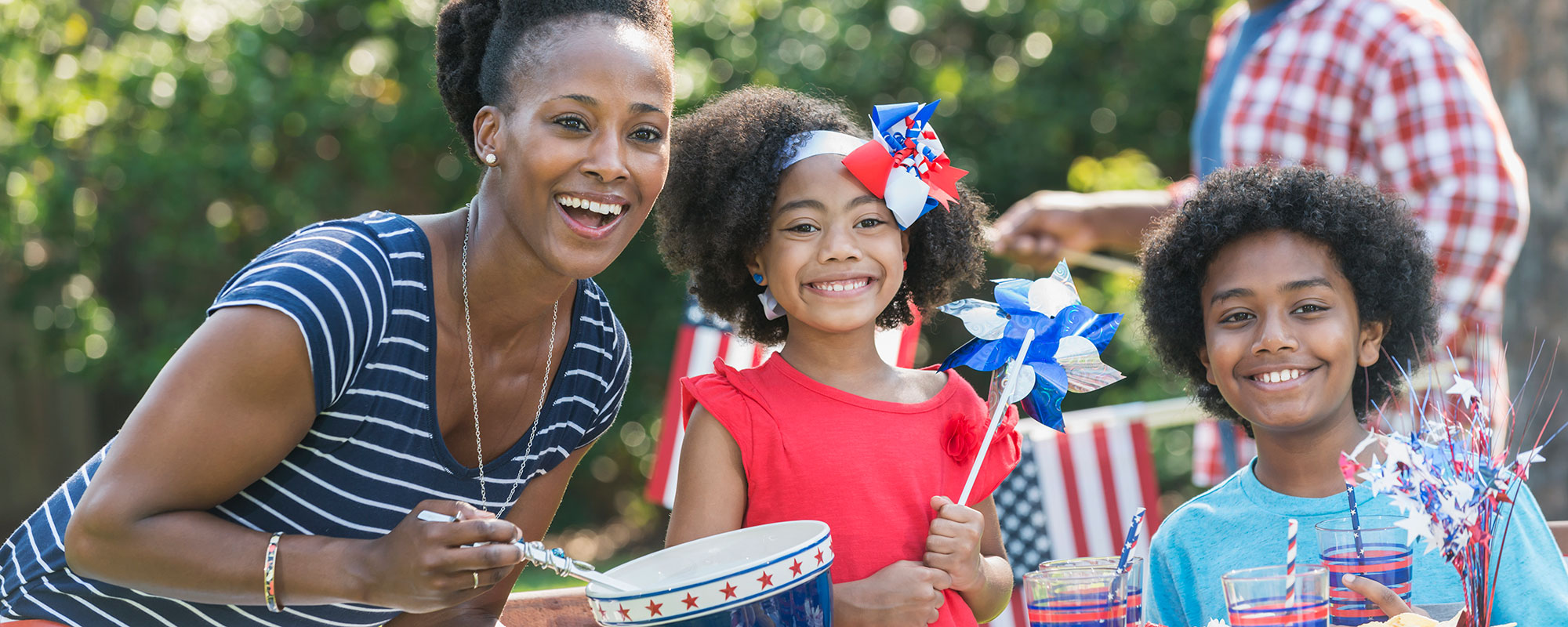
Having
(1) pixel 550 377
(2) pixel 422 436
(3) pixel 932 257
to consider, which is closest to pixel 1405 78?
(3) pixel 932 257

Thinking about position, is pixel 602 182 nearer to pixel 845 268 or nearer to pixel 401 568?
pixel 845 268

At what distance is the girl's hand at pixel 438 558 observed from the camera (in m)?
1.91

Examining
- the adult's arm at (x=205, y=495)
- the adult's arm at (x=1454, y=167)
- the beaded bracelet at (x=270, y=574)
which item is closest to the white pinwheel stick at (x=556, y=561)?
the adult's arm at (x=205, y=495)

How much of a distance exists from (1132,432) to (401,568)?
11.7 ft

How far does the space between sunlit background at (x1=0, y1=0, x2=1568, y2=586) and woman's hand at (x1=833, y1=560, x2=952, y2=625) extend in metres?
5.24

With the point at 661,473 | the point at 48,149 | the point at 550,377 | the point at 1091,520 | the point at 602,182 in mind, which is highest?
the point at 48,149

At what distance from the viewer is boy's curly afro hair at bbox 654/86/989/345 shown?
2758 millimetres

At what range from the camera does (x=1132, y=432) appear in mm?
5016

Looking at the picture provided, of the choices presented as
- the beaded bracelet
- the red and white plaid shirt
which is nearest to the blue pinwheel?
the red and white plaid shirt

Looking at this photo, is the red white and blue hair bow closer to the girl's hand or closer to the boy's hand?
the boy's hand

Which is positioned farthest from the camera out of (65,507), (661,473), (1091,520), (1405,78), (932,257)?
(1091,520)

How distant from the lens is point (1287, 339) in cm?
260

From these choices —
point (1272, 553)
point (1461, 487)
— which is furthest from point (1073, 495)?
point (1461, 487)

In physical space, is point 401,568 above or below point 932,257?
below
